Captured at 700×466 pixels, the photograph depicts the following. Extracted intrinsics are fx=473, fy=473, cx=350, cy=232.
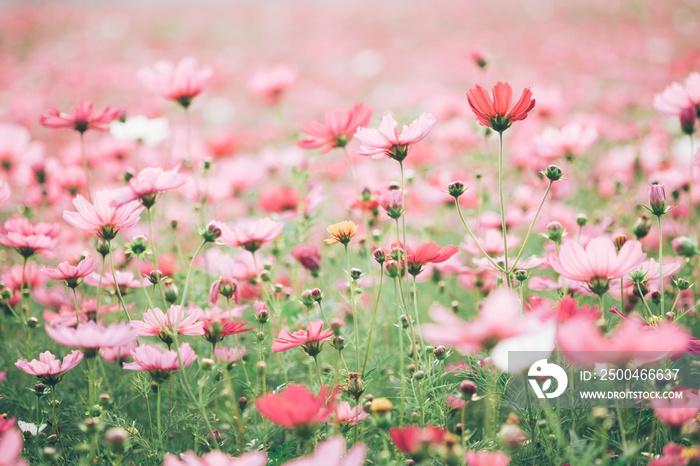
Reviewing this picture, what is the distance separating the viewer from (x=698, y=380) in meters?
1.10

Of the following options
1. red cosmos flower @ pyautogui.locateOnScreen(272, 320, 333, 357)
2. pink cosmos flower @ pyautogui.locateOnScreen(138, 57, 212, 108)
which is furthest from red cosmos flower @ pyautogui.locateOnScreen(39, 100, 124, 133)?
red cosmos flower @ pyautogui.locateOnScreen(272, 320, 333, 357)

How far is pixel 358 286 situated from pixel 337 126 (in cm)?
41

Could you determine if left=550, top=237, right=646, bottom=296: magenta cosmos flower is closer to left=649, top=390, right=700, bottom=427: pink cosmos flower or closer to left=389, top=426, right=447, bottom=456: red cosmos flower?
left=649, top=390, right=700, bottom=427: pink cosmos flower

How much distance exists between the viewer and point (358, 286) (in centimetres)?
121

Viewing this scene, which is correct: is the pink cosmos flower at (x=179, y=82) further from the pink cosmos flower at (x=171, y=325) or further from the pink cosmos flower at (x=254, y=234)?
the pink cosmos flower at (x=171, y=325)

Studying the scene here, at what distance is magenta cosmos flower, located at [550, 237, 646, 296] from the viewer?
740 millimetres

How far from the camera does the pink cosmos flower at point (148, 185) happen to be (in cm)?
82

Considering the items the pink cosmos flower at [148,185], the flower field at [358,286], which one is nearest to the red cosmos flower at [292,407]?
the flower field at [358,286]

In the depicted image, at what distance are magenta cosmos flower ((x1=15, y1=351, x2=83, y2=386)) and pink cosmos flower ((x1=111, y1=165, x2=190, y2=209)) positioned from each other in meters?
0.32

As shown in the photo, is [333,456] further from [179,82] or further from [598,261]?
[179,82]

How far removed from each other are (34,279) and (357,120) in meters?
1.06

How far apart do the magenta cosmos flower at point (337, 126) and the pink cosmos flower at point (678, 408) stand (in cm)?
75

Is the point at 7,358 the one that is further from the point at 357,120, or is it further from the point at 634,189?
the point at 634,189

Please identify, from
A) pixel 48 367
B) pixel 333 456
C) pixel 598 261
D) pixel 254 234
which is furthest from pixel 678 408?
pixel 48 367
